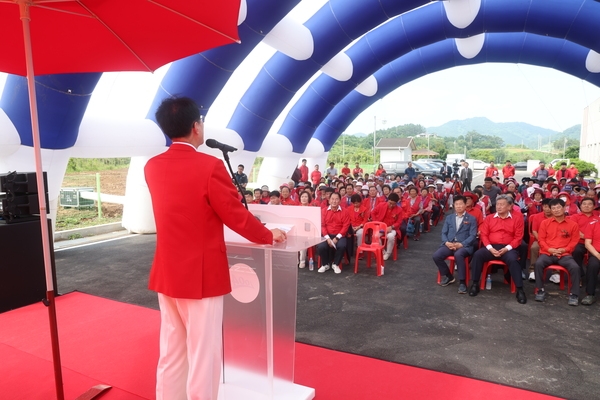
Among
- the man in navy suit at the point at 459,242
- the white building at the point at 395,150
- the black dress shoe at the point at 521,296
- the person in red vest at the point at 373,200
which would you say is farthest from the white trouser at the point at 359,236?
the white building at the point at 395,150

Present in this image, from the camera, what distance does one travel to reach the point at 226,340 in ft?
8.56

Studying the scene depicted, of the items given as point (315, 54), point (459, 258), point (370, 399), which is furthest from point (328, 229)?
point (315, 54)

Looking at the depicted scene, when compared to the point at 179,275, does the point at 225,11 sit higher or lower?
higher

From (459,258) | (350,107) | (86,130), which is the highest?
(350,107)

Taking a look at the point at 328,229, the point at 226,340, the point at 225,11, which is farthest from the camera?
the point at 328,229

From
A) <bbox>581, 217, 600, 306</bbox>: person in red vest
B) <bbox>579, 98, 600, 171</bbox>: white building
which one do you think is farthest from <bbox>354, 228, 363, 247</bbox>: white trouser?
<bbox>579, 98, 600, 171</bbox>: white building

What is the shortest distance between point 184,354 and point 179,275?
1.41ft

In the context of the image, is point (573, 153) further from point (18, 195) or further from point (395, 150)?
point (18, 195)

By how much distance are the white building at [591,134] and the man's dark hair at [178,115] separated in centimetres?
2760

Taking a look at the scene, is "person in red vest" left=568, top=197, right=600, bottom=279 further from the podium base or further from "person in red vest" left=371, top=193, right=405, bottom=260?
the podium base

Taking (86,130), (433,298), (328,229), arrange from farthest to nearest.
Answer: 1. (86,130)
2. (328,229)
3. (433,298)

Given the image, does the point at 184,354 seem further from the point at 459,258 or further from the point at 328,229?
the point at 328,229

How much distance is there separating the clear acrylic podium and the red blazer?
1.32 feet

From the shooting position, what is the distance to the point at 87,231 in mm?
8656
